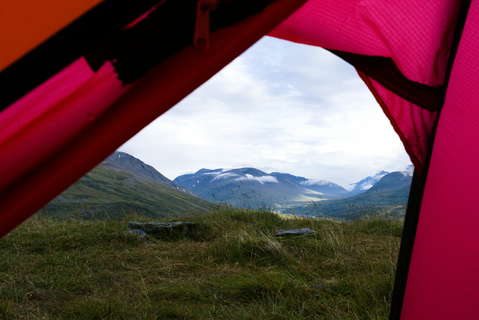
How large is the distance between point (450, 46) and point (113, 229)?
5.13 meters

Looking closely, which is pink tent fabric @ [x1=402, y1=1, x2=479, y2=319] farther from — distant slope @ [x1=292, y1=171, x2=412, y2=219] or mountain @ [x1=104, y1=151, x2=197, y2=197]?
mountain @ [x1=104, y1=151, x2=197, y2=197]

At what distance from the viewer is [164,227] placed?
5.36 metres

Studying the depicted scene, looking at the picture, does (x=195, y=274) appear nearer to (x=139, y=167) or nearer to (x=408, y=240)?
(x=408, y=240)

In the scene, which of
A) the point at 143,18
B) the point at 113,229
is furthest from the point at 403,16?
the point at 113,229

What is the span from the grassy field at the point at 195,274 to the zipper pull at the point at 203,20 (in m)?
1.98

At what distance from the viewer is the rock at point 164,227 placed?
5.30 meters

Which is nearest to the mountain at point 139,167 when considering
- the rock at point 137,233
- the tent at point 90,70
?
the rock at point 137,233

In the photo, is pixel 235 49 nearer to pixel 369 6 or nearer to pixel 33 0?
pixel 33 0

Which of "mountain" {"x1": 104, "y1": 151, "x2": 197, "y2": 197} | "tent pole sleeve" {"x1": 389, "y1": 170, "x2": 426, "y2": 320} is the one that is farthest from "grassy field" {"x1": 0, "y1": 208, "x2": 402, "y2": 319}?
"mountain" {"x1": 104, "y1": 151, "x2": 197, "y2": 197}

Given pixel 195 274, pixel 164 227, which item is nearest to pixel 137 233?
pixel 164 227

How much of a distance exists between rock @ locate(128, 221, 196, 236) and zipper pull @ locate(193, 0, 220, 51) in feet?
15.9

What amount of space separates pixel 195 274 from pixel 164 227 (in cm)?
207

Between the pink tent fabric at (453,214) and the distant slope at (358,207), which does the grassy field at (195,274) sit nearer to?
the pink tent fabric at (453,214)

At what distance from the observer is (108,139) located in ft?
2.51
